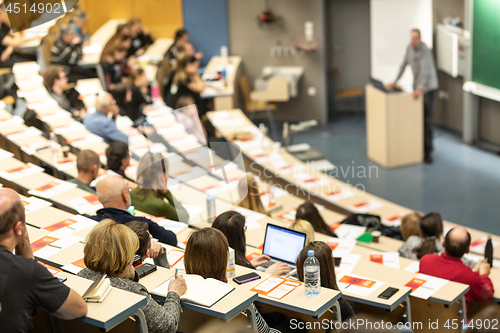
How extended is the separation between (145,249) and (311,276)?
944 millimetres

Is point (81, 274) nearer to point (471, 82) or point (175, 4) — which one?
point (471, 82)

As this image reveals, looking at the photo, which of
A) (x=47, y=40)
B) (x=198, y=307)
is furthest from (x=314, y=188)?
(x=47, y=40)

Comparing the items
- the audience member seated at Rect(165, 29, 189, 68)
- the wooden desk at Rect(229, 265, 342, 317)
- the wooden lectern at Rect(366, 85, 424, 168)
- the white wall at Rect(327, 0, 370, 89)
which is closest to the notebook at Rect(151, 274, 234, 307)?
the wooden desk at Rect(229, 265, 342, 317)

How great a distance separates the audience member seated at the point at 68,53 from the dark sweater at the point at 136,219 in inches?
211

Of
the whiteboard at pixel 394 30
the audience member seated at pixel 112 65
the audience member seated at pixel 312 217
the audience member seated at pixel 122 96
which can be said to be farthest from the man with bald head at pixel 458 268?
the audience member seated at pixel 112 65

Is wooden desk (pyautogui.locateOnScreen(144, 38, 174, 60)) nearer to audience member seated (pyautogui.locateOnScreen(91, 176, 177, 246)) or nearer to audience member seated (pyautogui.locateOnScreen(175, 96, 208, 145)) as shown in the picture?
audience member seated (pyautogui.locateOnScreen(175, 96, 208, 145))

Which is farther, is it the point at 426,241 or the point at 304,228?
the point at 426,241

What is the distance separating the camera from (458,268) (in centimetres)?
374

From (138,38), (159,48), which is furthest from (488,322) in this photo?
(138,38)

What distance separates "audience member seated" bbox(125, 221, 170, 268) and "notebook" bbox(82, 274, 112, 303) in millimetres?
615

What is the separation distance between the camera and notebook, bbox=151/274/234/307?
2586 millimetres

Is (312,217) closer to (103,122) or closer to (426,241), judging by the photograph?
(426,241)

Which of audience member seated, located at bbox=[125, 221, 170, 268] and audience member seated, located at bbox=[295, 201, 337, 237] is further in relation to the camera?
audience member seated, located at bbox=[295, 201, 337, 237]

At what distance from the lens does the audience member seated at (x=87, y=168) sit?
4895 mm
